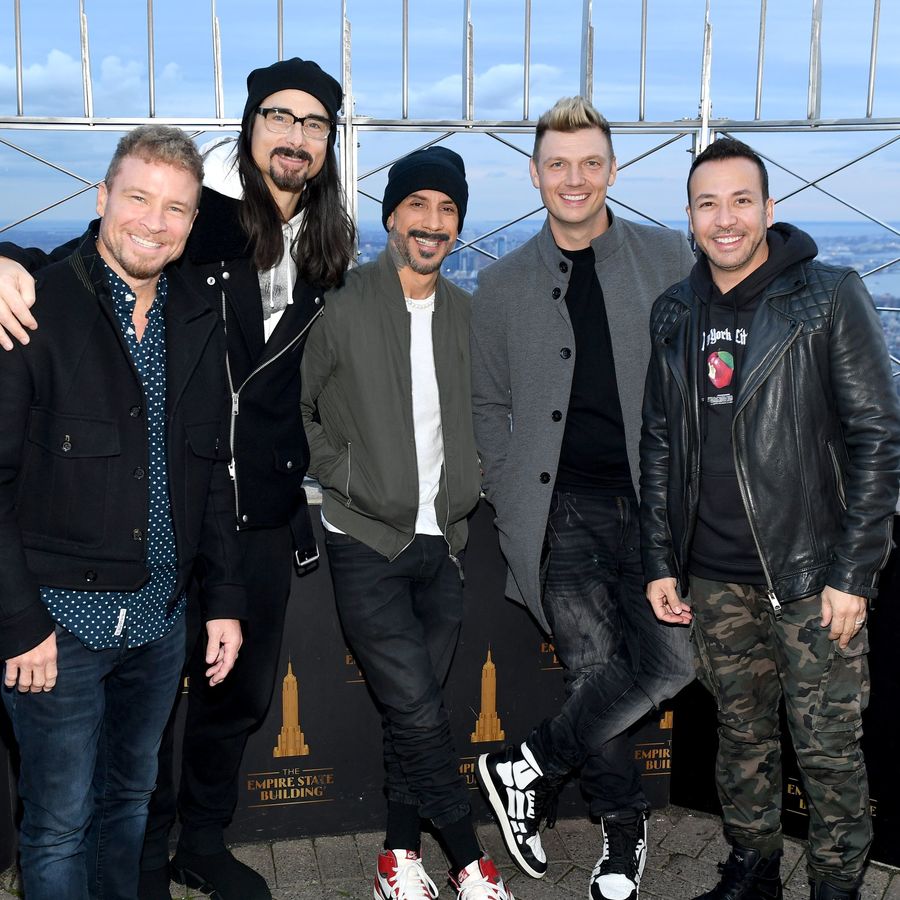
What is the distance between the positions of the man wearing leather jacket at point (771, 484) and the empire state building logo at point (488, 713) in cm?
80

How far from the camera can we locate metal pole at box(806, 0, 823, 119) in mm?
7809

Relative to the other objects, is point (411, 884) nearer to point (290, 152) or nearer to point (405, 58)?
point (290, 152)

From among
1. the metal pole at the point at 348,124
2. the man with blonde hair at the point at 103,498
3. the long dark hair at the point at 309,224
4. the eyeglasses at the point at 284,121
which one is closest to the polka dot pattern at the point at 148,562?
the man with blonde hair at the point at 103,498

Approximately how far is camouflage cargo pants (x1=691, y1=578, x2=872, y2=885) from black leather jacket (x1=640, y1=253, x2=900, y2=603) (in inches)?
6.4

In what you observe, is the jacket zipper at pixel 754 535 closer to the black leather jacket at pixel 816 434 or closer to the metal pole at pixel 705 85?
the black leather jacket at pixel 816 434

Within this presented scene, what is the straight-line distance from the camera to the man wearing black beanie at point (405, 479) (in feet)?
10.5

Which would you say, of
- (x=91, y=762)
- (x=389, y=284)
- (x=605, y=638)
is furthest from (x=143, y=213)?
(x=605, y=638)

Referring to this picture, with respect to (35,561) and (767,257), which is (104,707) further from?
(767,257)

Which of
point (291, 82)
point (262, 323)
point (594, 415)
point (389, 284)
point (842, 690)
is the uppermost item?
point (291, 82)

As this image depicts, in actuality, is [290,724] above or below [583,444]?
below

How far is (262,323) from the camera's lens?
9.90 feet

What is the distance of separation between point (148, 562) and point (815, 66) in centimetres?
691

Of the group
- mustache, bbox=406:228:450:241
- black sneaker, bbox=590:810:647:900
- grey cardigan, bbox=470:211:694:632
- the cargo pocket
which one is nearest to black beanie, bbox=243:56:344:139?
mustache, bbox=406:228:450:241

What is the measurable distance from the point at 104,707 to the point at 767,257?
206cm
